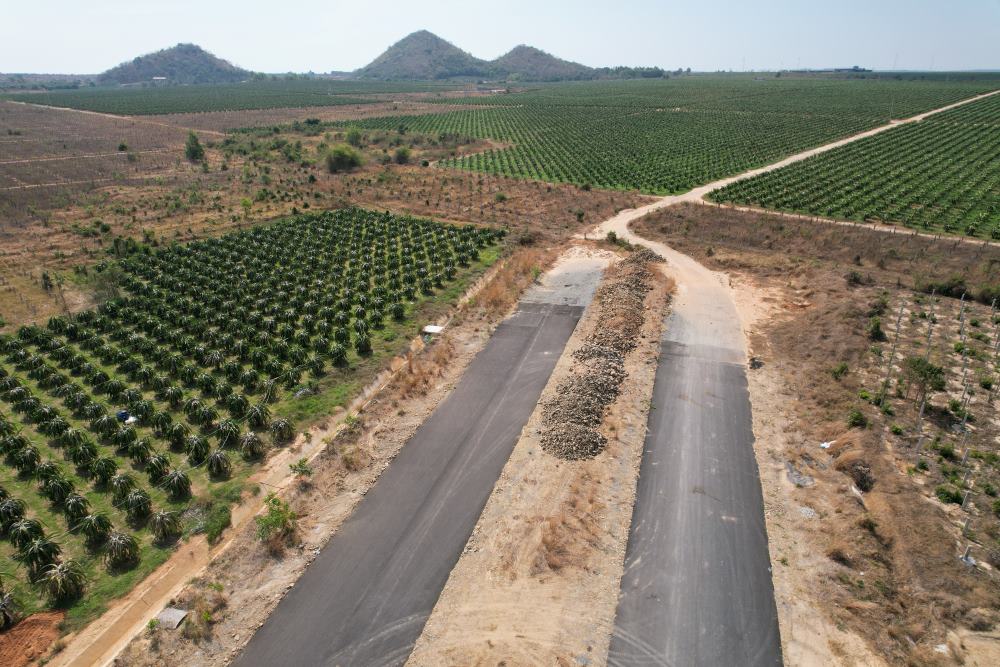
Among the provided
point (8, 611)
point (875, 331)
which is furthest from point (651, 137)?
point (8, 611)

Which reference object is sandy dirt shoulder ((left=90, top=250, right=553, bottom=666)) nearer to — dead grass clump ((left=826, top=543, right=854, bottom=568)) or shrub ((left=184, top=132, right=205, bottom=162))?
dead grass clump ((left=826, top=543, right=854, bottom=568))

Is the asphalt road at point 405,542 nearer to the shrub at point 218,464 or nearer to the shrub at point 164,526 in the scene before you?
the shrub at point 164,526

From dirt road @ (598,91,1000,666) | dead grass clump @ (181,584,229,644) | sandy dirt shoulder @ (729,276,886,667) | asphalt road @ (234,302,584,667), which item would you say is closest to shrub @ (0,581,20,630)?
dead grass clump @ (181,584,229,644)

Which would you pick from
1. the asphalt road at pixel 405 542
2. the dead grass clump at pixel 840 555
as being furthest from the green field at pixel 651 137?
the dead grass clump at pixel 840 555

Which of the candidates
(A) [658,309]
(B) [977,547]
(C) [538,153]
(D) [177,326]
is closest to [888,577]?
(B) [977,547]

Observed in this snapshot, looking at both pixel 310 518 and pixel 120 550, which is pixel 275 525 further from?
pixel 120 550

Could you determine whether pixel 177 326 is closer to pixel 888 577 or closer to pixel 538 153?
pixel 888 577
